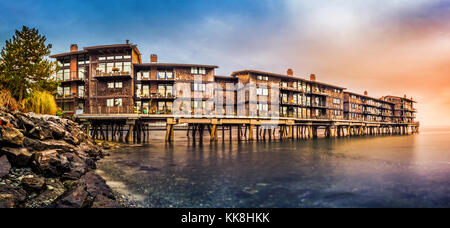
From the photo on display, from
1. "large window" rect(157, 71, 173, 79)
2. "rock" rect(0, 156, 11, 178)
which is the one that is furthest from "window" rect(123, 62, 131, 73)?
"rock" rect(0, 156, 11, 178)

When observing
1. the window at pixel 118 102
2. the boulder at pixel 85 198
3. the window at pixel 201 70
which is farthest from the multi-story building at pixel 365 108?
the boulder at pixel 85 198

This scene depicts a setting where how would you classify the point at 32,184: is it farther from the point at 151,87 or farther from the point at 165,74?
the point at 165,74

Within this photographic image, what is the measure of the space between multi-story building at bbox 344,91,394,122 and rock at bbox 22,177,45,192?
66.5 meters

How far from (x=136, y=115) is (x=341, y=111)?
52.9 metres

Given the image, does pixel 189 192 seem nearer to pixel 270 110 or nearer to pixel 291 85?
pixel 270 110

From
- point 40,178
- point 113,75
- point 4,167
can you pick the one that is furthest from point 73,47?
point 40,178

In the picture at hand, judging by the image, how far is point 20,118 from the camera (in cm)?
1152

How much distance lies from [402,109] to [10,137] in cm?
10675

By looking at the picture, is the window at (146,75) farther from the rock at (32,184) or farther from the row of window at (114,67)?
the rock at (32,184)

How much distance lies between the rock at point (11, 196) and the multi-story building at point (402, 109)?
99966 mm

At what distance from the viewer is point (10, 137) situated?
A: 8492 millimetres

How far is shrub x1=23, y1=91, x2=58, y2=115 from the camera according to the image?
61.7 ft
